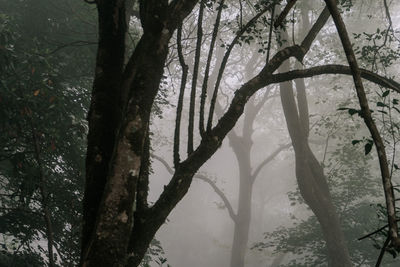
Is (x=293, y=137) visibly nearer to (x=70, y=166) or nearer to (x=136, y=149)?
(x=70, y=166)

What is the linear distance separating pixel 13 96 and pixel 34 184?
1437 mm

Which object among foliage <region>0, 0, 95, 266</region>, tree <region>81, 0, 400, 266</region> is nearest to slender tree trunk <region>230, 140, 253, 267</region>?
foliage <region>0, 0, 95, 266</region>

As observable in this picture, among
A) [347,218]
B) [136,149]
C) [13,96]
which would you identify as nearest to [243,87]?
[136,149]

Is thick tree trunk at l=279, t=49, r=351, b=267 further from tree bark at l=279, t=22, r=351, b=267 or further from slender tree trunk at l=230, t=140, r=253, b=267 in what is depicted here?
slender tree trunk at l=230, t=140, r=253, b=267

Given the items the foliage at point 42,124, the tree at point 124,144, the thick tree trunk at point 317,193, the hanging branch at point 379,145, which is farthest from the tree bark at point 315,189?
the hanging branch at point 379,145

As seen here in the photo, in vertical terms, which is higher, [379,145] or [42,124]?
[42,124]

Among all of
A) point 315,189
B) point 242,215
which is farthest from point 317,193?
point 242,215

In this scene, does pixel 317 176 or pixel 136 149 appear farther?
pixel 317 176

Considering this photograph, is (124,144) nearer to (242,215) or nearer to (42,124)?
(42,124)

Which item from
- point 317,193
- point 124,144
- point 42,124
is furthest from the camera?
point 317,193

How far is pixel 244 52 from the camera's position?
980 inches

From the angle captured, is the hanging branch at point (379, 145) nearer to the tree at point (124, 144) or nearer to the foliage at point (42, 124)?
the tree at point (124, 144)

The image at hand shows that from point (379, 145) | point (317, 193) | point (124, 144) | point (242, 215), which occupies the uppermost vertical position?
point (242, 215)

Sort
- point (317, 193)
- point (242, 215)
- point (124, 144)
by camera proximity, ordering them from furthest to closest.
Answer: point (242, 215) → point (317, 193) → point (124, 144)
